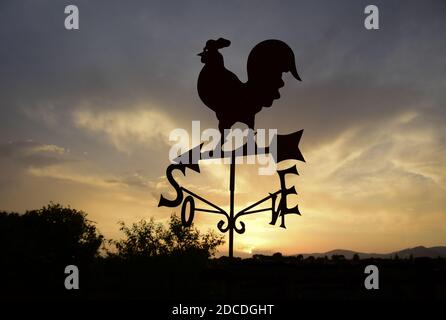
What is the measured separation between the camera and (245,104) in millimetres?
4652

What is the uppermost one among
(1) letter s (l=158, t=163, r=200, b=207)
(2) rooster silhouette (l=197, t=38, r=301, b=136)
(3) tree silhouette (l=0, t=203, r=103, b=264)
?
(2) rooster silhouette (l=197, t=38, r=301, b=136)

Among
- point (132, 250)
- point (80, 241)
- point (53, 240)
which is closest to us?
point (132, 250)

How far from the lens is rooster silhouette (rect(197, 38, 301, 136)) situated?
4.62 meters

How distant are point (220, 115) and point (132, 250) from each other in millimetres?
18446

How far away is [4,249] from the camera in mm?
28453

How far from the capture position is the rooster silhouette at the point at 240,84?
462 cm

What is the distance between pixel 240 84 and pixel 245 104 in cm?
23

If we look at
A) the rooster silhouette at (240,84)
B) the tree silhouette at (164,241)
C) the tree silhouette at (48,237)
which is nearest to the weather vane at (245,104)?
the rooster silhouette at (240,84)

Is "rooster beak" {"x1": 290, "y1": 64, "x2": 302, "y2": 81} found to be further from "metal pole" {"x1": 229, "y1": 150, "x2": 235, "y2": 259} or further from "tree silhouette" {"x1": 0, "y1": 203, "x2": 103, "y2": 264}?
"tree silhouette" {"x1": 0, "y1": 203, "x2": 103, "y2": 264}

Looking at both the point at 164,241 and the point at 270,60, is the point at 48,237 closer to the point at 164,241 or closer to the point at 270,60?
the point at 164,241

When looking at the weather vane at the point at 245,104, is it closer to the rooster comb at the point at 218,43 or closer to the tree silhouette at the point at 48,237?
the rooster comb at the point at 218,43

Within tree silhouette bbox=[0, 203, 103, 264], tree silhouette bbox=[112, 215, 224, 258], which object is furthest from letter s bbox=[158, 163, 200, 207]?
tree silhouette bbox=[0, 203, 103, 264]
